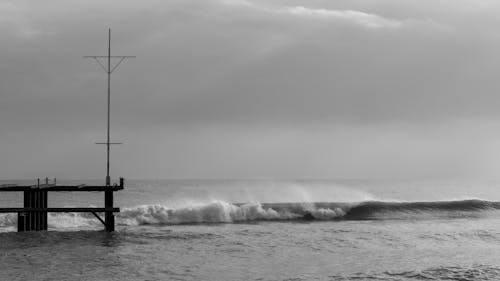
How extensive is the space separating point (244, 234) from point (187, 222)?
11.3 meters

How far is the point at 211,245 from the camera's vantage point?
3128cm

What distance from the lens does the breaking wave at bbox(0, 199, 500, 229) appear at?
152ft

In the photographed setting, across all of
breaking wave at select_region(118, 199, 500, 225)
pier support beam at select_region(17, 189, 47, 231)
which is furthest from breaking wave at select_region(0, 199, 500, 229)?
pier support beam at select_region(17, 189, 47, 231)

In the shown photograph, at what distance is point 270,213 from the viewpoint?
51.6m

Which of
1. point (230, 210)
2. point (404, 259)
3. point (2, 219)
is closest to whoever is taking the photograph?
point (404, 259)

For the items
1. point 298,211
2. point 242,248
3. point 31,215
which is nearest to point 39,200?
point 31,215

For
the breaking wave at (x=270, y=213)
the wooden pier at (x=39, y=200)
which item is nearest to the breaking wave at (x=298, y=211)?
the breaking wave at (x=270, y=213)

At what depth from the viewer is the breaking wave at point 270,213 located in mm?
46438

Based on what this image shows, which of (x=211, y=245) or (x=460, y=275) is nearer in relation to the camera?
(x=460, y=275)

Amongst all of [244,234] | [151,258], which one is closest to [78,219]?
[244,234]

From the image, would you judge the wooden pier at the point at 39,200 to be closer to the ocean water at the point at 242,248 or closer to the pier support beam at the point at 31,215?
the pier support beam at the point at 31,215

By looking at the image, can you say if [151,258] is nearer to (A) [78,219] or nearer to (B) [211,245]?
(B) [211,245]

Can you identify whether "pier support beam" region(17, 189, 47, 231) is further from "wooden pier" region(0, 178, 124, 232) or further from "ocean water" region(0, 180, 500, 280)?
"ocean water" region(0, 180, 500, 280)

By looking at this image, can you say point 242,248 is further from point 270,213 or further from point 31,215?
point 270,213
